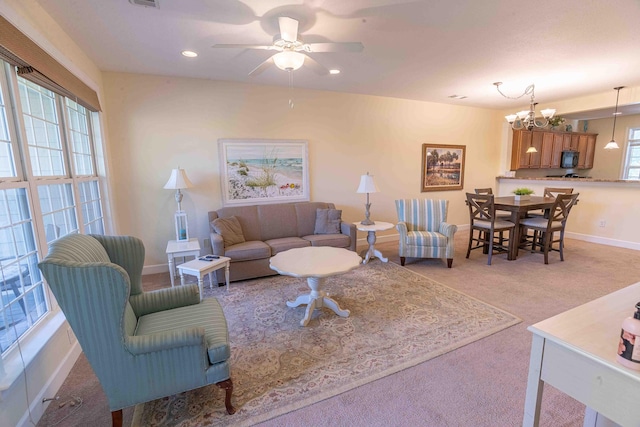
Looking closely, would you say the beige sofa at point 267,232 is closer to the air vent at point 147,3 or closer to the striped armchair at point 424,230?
the striped armchair at point 424,230

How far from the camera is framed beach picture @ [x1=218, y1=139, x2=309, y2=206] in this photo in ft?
14.0

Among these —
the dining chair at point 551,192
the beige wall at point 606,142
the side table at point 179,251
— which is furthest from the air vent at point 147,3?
the beige wall at point 606,142

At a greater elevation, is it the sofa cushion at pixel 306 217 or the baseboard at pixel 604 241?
the sofa cushion at pixel 306 217

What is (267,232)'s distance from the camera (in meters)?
4.23

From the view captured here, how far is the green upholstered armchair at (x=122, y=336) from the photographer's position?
136 centimetres

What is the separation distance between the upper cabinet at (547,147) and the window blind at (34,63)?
24.9 ft

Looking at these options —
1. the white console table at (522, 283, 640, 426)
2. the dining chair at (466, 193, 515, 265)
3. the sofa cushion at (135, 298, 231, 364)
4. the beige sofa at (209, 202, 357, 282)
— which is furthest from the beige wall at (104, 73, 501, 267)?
the white console table at (522, 283, 640, 426)

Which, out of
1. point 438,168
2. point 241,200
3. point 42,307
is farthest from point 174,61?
point 438,168

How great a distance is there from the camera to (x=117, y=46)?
288 centimetres

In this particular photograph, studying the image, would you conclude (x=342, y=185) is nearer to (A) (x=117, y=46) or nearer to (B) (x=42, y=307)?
(A) (x=117, y=46)

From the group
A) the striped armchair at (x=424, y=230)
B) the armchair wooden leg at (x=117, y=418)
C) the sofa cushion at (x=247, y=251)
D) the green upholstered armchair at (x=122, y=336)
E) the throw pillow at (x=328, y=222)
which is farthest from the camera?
the throw pillow at (x=328, y=222)

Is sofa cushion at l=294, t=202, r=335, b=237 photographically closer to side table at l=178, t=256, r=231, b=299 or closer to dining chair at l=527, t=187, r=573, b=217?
side table at l=178, t=256, r=231, b=299

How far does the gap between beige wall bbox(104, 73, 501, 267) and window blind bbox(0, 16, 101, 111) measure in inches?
44.4

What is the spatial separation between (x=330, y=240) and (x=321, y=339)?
5.80 ft
